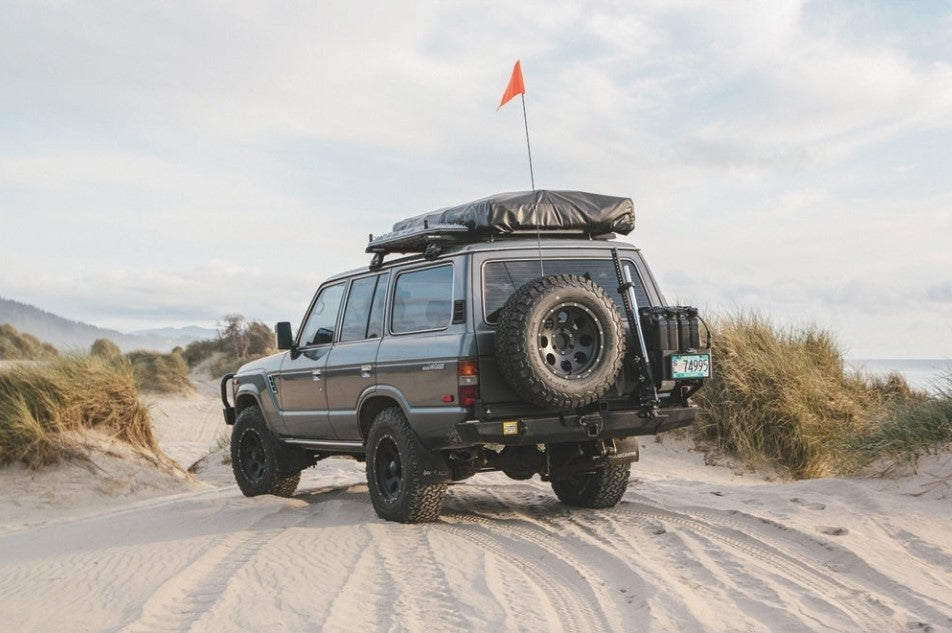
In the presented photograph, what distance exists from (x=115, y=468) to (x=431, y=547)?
679cm

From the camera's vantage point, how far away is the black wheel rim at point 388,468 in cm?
769

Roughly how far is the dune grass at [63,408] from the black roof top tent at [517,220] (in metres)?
5.77

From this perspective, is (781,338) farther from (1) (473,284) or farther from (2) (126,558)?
(2) (126,558)

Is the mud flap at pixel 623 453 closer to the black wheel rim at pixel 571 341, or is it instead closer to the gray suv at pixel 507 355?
the gray suv at pixel 507 355

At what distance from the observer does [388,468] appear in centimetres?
780

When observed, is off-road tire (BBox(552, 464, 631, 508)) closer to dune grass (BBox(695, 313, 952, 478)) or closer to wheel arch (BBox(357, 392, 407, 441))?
wheel arch (BBox(357, 392, 407, 441))

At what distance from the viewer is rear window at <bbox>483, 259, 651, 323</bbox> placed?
23.2ft

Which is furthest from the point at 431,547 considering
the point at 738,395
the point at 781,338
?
the point at 781,338

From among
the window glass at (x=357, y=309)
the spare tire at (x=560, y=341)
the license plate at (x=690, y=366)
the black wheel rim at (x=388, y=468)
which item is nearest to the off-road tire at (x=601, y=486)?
the license plate at (x=690, y=366)

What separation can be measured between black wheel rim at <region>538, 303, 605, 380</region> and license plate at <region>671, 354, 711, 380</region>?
2.17ft

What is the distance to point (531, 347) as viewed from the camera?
6.60 meters

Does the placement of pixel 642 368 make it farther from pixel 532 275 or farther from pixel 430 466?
pixel 430 466

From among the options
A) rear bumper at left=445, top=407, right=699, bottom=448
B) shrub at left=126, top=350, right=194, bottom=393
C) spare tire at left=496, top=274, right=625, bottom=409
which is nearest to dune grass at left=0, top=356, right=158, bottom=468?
rear bumper at left=445, top=407, right=699, bottom=448

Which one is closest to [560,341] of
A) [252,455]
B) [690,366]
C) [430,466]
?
[690,366]
